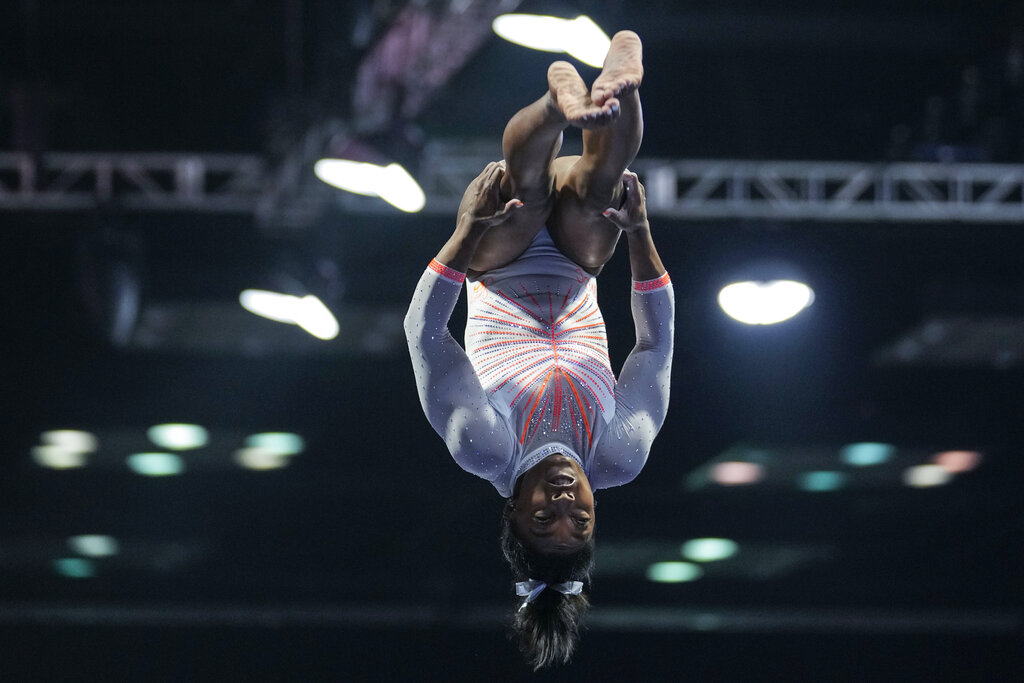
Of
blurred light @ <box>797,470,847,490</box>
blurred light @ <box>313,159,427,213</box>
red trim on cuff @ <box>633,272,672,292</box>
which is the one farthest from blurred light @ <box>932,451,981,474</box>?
red trim on cuff @ <box>633,272,672,292</box>

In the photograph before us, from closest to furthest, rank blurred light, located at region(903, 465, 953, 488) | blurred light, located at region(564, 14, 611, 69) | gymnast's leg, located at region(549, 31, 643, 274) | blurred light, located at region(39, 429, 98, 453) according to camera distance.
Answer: gymnast's leg, located at region(549, 31, 643, 274) → blurred light, located at region(564, 14, 611, 69) → blurred light, located at region(39, 429, 98, 453) → blurred light, located at region(903, 465, 953, 488)

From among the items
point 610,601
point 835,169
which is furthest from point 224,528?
point 835,169

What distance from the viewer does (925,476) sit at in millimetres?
8539

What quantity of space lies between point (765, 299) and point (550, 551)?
3.09 meters

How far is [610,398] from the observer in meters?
2.90

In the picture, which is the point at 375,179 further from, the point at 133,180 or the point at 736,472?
the point at 736,472

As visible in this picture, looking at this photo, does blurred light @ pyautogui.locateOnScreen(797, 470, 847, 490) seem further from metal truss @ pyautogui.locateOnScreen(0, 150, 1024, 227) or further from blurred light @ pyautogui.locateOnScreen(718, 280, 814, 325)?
blurred light @ pyautogui.locateOnScreen(718, 280, 814, 325)

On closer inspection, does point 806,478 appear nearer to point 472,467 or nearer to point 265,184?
point 265,184

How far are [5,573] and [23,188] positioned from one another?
321 centimetres

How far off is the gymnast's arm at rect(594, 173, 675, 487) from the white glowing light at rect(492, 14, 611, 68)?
1.59 meters

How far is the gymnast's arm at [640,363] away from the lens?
281 cm

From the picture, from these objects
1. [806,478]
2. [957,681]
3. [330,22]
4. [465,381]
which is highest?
[330,22]

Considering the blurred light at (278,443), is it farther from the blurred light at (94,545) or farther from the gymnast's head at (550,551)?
the gymnast's head at (550,551)

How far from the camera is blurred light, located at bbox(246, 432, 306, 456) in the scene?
8.04 metres
